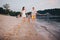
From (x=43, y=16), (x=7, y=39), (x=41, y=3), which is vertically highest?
(x=41, y=3)

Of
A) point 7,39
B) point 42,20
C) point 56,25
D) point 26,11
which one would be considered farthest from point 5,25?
point 56,25

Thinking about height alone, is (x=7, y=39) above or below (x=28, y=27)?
below

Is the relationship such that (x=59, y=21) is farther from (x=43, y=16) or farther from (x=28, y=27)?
(x=28, y=27)

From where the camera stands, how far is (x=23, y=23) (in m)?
2.36

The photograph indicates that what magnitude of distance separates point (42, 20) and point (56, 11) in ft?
0.93

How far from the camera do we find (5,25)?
91.8 inches

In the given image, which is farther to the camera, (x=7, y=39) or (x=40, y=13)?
(x=40, y=13)

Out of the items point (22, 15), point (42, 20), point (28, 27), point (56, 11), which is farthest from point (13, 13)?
point (56, 11)

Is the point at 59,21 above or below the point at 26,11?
below

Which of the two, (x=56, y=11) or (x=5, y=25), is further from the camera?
(x=56, y=11)

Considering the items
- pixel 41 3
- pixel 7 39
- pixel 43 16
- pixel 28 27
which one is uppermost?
pixel 41 3

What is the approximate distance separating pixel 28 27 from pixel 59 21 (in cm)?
51

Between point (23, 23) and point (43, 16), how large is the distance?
0.35 metres

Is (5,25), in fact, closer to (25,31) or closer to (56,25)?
(25,31)
